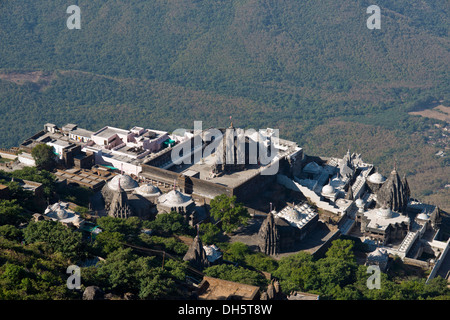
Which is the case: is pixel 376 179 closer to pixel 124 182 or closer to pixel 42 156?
pixel 124 182

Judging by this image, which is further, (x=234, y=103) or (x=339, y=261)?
(x=234, y=103)

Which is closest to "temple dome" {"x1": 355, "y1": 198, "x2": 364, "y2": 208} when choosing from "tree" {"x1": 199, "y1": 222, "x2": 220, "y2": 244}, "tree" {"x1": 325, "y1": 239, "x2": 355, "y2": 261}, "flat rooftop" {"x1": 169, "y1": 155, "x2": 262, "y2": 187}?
"tree" {"x1": 325, "y1": 239, "x2": 355, "y2": 261}

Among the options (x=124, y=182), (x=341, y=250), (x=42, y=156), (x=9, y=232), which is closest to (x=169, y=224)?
(x=124, y=182)

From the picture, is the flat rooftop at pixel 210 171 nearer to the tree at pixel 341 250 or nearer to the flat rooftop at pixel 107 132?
the flat rooftop at pixel 107 132

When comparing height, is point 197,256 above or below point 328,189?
above

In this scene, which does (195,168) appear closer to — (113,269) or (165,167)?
(165,167)

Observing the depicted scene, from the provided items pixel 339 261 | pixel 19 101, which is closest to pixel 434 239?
pixel 339 261
